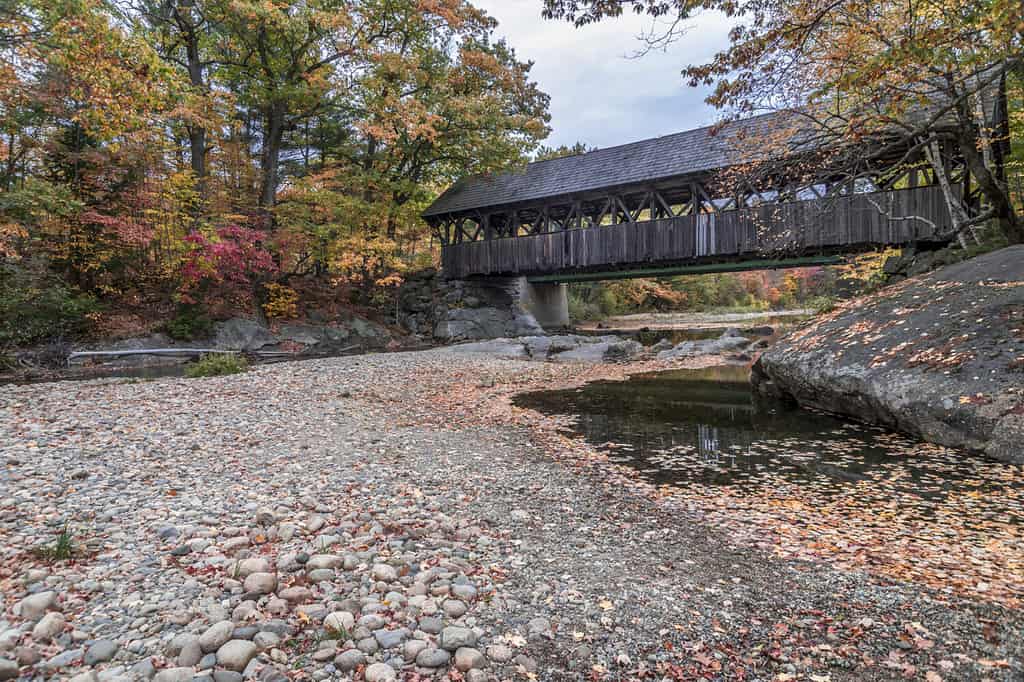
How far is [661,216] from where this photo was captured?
17.0 meters

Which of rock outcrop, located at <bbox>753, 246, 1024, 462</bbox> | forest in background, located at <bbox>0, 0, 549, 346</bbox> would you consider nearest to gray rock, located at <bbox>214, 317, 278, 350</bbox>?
forest in background, located at <bbox>0, 0, 549, 346</bbox>

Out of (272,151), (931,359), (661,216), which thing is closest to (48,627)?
(931,359)

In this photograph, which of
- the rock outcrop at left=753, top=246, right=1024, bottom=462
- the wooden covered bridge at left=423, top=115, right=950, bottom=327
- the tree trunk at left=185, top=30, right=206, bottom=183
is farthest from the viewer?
the tree trunk at left=185, top=30, right=206, bottom=183

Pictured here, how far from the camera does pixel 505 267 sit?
1948cm

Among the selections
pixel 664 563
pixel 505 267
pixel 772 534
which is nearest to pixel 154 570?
pixel 664 563

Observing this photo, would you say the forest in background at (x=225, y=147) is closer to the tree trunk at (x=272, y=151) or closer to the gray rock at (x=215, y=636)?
the tree trunk at (x=272, y=151)

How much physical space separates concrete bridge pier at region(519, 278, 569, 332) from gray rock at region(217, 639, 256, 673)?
779 inches

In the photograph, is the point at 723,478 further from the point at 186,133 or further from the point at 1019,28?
the point at 186,133

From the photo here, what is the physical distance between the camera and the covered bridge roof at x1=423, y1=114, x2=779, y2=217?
1480 cm

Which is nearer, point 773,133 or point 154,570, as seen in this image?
point 154,570

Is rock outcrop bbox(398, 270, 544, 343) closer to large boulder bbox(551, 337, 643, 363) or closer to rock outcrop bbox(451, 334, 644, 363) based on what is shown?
rock outcrop bbox(451, 334, 644, 363)

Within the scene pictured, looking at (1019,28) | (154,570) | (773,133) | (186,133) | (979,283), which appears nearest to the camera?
(154,570)

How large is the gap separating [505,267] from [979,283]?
576 inches

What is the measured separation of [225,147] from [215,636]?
21.1 m
